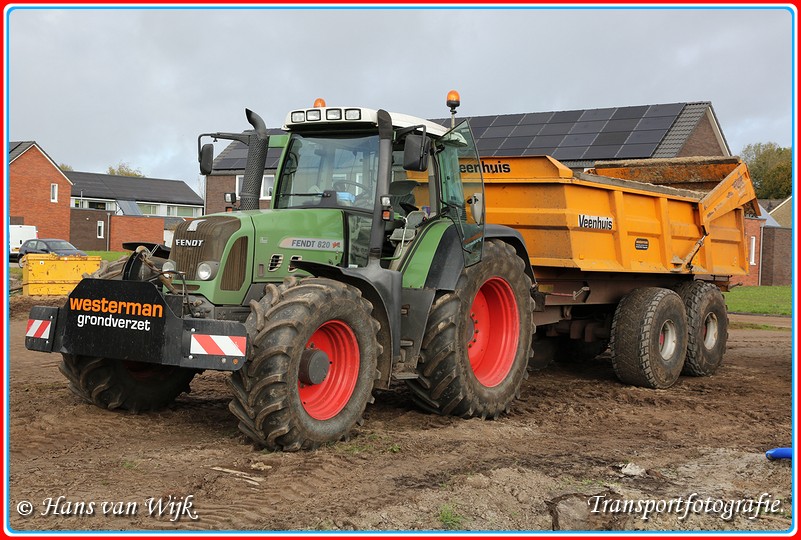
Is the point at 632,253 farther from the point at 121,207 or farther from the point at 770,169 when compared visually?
the point at 770,169

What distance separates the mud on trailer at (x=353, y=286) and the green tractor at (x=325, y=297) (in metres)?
0.01

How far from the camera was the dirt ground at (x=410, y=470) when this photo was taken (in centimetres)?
471

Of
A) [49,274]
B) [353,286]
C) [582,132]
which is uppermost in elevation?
[582,132]

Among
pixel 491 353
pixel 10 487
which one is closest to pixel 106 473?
pixel 10 487

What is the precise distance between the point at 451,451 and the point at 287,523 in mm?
1925

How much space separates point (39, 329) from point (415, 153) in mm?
3097

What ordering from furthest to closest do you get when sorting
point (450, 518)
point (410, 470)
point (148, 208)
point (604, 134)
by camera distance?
point (148, 208)
point (604, 134)
point (410, 470)
point (450, 518)

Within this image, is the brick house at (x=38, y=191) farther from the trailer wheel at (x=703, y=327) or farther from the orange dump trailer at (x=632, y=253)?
the trailer wheel at (x=703, y=327)

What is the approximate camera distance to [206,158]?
7.24m

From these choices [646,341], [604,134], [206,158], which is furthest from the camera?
[604,134]

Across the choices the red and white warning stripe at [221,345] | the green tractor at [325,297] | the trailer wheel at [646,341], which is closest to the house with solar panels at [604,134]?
the trailer wheel at [646,341]

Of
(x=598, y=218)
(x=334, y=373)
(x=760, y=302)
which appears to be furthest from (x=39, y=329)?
(x=760, y=302)

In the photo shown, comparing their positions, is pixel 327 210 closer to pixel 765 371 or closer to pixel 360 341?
pixel 360 341

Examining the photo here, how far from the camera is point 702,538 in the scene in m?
4.61
